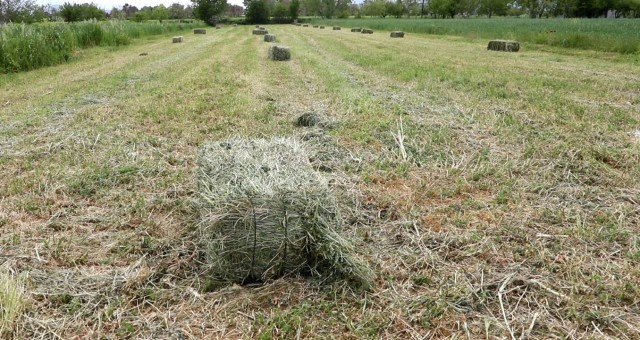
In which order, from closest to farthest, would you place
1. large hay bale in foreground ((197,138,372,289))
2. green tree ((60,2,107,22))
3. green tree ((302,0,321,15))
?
1. large hay bale in foreground ((197,138,372,289))
2. green tree ((60,2,107,22))
3. green tree ((302,0,321,15))

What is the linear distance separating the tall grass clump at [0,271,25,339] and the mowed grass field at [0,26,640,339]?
14 millimetres

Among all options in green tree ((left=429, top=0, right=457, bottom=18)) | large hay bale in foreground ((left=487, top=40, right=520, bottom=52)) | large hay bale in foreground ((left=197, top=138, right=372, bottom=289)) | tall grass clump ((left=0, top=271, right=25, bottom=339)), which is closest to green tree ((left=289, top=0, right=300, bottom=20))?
green tree ((left=429, top=0, right=457, bottom=18))

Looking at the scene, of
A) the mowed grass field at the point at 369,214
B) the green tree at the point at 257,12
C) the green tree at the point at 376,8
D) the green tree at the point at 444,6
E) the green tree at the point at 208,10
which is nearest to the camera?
the mowed grass field at the point at 369,214

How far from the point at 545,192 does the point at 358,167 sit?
1668mm

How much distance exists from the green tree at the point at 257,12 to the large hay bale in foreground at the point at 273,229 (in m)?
61.6

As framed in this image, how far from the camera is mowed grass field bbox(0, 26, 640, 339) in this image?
7.74 ft

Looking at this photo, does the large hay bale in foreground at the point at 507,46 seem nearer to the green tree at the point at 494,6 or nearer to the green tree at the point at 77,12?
the green tree at the point at 77,12

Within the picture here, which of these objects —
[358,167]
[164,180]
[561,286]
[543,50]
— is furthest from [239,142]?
[543,50]

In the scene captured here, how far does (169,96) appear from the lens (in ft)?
25.3

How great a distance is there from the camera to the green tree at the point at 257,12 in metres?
59.8

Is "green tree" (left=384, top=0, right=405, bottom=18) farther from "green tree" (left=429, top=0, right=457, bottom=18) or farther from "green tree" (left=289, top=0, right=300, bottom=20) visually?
"green tree" (left=289, top=0, right=300, bottom=20)

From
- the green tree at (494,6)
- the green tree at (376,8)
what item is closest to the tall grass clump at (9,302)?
the green tree at (494,6)

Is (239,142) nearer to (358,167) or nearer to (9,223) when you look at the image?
(358,167)

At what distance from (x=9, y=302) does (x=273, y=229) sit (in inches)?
54.7
